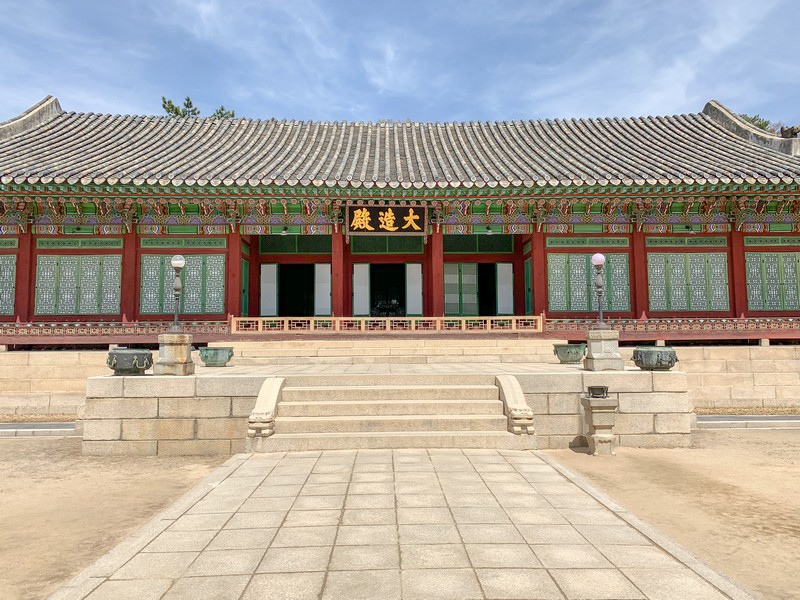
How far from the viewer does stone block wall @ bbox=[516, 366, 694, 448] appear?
7875 mm

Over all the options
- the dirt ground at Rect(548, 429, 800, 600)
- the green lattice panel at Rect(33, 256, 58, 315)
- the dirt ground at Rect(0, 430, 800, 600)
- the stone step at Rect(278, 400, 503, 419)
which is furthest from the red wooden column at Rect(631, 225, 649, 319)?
the green lattice panel at Rect(33, 256, 58, 315)

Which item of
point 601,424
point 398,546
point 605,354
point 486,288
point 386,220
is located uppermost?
point 386,220

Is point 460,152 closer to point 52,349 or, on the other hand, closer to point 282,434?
point 282,434

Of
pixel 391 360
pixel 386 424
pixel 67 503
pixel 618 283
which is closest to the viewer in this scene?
pixel 67 503

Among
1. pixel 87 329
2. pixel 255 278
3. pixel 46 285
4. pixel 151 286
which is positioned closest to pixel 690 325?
pixel 255 278

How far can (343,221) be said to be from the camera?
14367 millimetres

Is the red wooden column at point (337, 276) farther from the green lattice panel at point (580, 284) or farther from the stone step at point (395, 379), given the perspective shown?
the green lattice panel at point (580, 284)

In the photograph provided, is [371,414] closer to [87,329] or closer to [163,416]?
[163,416]

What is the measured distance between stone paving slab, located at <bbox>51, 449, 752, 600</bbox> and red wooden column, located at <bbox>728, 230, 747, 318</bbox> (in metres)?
11.4

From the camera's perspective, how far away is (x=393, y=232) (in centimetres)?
1440

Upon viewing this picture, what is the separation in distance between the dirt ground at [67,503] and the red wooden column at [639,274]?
12.2 metres

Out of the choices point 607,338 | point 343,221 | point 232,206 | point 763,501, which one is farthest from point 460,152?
point 763,501

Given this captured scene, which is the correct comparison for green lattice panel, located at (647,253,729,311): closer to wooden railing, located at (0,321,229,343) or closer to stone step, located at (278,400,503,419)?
stone step, located at (278,400,503,419)

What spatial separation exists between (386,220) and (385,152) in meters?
3.75
